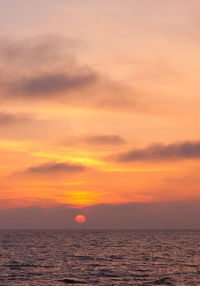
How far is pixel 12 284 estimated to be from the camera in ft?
157

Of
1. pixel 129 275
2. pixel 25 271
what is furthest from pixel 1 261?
pixel 129 275

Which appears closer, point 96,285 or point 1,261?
point 96,285

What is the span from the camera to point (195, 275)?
56344mm

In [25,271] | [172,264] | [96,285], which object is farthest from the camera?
[172,264]

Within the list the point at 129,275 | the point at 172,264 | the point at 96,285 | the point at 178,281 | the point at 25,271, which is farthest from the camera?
the point at 172,264

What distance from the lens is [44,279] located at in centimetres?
5172

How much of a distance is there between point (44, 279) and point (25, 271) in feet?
28.8

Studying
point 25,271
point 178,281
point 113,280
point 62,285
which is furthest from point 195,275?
point 25,271

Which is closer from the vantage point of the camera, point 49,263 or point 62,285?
point 62,285

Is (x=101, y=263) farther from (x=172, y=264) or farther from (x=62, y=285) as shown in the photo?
(x=62, y=285)

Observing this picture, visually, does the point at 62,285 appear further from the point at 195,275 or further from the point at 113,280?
the point at 195,275

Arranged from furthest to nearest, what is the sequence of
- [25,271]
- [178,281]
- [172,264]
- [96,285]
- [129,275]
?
[172,264] → [25,271] → [129,275] → [178,281] → [96,285]

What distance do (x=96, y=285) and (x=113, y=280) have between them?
4.54 metres

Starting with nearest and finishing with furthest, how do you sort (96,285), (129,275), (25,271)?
(96,285) < (129,275) < (25,271)
